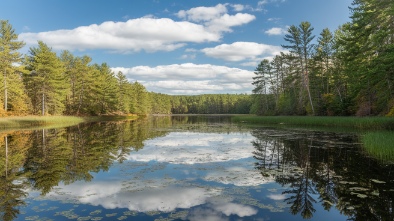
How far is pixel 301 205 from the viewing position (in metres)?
6.81

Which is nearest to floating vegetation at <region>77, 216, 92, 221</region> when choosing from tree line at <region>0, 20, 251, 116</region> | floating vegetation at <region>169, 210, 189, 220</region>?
floating vegetation at <region>169, 210, 189, 220</region>

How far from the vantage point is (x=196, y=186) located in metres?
8.59

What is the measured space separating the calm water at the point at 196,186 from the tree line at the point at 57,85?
35258mm

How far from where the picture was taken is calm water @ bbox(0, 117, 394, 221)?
6.27m

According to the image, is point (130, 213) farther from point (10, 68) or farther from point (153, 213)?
point (10, 68)

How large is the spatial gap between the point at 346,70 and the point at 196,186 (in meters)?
34.8

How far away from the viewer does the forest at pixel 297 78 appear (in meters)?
27.1

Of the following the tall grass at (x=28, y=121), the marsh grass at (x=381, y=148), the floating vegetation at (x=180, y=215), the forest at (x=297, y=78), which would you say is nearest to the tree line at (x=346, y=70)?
the forest at (x=297, y=78)

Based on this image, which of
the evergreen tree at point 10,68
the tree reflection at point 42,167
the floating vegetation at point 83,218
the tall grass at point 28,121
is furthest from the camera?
the evergreen tree at point 10,68

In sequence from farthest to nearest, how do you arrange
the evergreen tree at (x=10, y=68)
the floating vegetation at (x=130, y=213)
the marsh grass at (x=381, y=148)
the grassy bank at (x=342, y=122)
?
the evergreen tree at (x=10, y=68)
the grassy bank at (x=342, y=122)
the marsh grass at (x=381, y=148)
the floating vegetation at (x=130, y=213)

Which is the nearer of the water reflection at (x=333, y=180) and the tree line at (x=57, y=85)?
the water reflection at (x=333, y=180)

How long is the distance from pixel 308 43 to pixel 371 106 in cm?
1329

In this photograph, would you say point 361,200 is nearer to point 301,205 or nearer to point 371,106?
point 301,205

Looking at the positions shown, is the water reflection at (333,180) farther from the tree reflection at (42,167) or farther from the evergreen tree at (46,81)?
the evergreen tree at (46,81)
